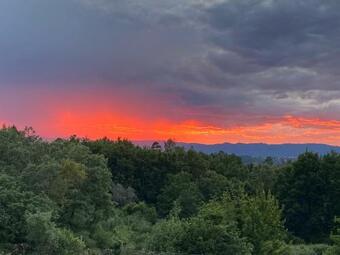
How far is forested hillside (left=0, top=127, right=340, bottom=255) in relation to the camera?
2397 centimetres

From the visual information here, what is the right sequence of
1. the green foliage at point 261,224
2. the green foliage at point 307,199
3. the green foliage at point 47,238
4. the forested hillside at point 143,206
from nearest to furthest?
the green foliage at point 47,238 < the forested hillside at point 143,206 < the green foliage at point 261,224 < the green foliage at point 307,199

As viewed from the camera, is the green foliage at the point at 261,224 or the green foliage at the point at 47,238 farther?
the green foliage at the point at 261,224

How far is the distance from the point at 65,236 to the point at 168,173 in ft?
120

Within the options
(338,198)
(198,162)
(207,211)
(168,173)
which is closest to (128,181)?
(168,173)

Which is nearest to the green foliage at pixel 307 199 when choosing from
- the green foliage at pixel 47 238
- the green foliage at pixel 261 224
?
the green foliage at pixel 261 224

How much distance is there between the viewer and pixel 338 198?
50438 millimetres

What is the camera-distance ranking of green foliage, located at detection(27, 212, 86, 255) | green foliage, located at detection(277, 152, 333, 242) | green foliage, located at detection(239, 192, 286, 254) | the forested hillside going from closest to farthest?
green foliage, located at detection(27, 212, 86, 255) → the forested hillside → green foliage, located at detection(239, 192, 286, 254) → green foliage, located at detection(277, 152, 333, 242)

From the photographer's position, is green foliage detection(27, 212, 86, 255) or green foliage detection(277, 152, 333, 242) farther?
green foliage detection(277, 152, 333, 242)

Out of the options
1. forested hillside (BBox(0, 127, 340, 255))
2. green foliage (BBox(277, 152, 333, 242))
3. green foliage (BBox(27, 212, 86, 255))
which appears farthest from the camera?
green foliage (BBox(277, 152, 333, 242))

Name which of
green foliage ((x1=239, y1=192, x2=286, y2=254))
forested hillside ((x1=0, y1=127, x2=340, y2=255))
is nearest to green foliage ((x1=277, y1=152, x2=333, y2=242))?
forested hillside ((x1=0, y1=127, x2=340, y2=255))

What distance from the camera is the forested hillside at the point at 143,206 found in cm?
2397

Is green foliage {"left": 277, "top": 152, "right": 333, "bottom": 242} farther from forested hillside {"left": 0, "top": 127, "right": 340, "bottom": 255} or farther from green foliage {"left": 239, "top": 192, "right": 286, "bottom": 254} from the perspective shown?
green foliage {"left": 239, "top": 192, "right": 286, "bottom": 254}

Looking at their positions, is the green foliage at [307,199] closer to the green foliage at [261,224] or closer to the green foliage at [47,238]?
the green foliage at [261,224]

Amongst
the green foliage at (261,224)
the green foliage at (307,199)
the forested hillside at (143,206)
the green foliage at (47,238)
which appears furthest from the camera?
the green foliage at (307,199)
